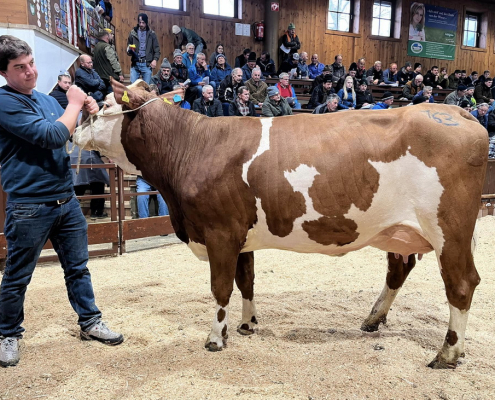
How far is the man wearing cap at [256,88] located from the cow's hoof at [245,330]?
684 centimetres

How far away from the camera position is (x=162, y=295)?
4242mm

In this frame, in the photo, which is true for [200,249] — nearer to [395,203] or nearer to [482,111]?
[395,203]

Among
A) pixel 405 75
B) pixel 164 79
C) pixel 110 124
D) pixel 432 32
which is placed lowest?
pixel 110 124

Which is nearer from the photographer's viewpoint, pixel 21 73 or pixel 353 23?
pixel 21 73

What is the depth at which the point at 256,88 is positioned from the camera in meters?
9.70

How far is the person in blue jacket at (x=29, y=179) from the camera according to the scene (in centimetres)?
249

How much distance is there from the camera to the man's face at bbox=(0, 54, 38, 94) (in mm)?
2508

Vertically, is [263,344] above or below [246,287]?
below

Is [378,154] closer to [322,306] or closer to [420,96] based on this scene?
[322,306]

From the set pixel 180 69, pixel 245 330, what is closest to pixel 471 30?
pixel 180 69

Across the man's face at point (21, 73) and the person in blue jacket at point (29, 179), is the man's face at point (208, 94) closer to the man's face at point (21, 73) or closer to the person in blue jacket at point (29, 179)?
the person in blue jacket at point (29, 179)

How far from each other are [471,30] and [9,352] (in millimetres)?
23081

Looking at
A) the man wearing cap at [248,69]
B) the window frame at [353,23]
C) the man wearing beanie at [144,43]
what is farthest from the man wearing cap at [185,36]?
the window frame at [353,23]

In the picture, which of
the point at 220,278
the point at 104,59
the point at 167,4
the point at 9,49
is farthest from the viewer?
the point at 167,4
